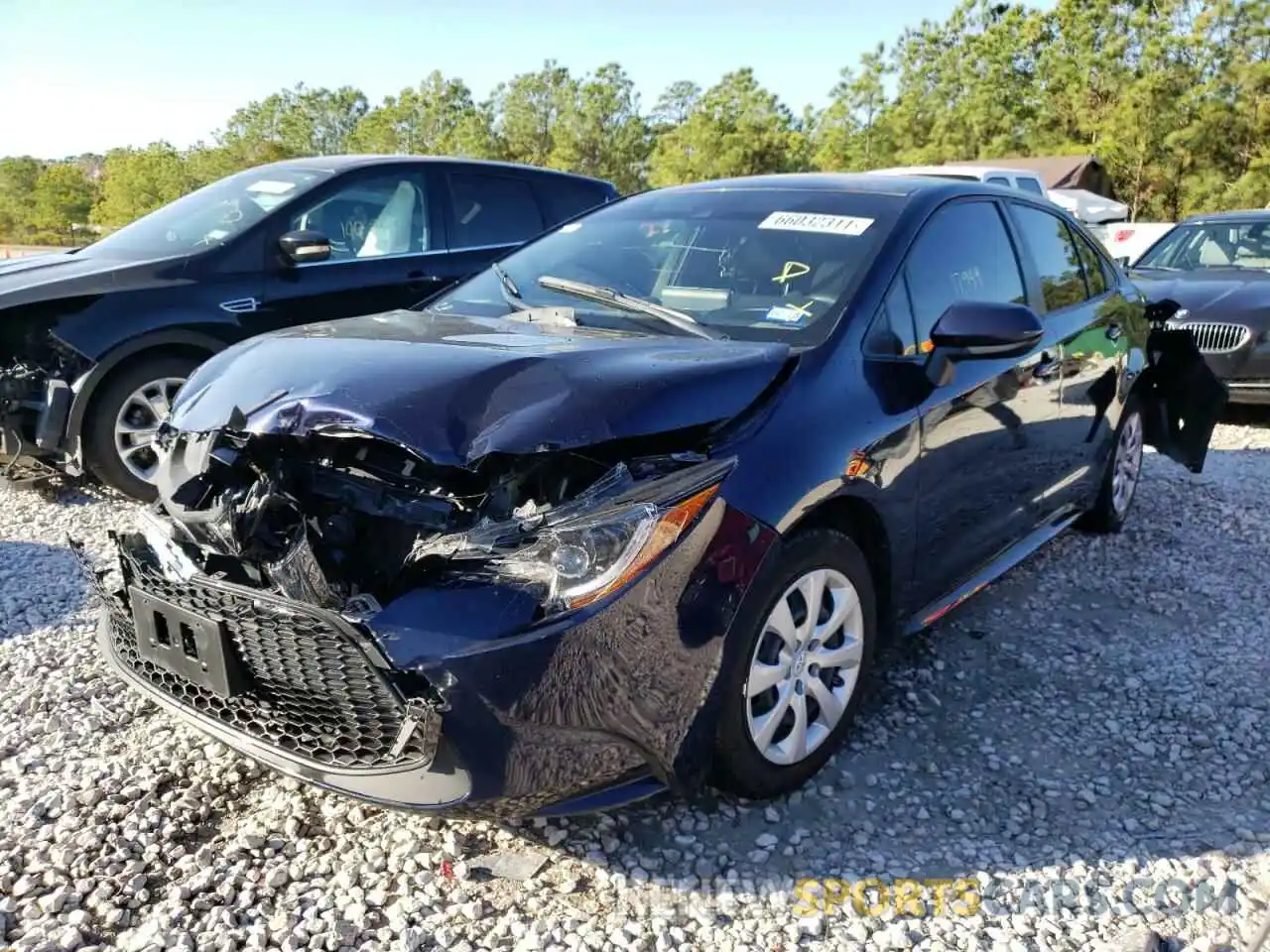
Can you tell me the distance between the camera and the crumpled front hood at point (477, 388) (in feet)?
7.19

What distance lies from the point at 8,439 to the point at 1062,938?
16.0ft

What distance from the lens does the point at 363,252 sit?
5.79 meters

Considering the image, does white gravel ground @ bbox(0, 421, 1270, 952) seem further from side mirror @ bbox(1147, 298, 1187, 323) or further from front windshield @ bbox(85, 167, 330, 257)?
front windshield @ bbox(85, 167, 330, 257)

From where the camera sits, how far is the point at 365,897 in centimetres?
228

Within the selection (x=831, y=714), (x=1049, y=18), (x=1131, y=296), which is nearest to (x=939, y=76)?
(x=1049, y=18)

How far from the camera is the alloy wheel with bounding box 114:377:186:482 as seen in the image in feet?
16.2

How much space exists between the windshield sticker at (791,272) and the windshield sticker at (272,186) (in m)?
3.65

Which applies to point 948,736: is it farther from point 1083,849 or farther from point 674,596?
point 674,596

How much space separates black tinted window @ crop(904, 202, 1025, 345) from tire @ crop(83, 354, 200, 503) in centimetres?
378

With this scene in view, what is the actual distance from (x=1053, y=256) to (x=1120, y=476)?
1343 millimetres

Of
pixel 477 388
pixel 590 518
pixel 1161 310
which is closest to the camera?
pixel 590 518

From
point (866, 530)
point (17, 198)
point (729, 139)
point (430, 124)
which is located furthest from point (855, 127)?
point (866, 530)

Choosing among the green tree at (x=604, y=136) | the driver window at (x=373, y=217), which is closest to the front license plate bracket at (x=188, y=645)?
the driver window at (x=373, y=217)

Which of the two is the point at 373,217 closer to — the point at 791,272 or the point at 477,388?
the point at 791,272
